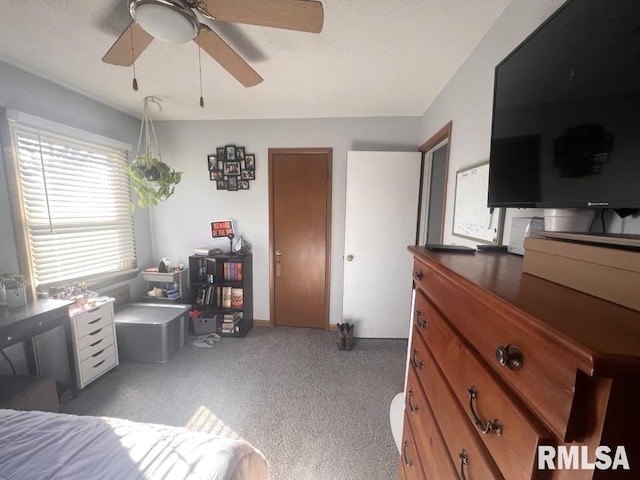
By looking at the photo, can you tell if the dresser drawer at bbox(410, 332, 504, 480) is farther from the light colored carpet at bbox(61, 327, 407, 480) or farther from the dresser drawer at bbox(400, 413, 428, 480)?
the light colored carpet at bbox(61, 327, 407, 480)

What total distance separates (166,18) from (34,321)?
1895 millimetres

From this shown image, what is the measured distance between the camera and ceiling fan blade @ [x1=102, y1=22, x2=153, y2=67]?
1154 millimetres

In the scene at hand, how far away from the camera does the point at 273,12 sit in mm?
982

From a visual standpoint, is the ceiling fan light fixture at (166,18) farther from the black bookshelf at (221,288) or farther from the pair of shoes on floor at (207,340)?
the pair of shoes on floor at (207,340)

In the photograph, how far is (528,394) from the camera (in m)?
0.36

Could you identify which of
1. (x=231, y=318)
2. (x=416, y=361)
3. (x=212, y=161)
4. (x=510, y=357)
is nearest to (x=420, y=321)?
(x=416, y=361)

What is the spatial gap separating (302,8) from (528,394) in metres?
1.35

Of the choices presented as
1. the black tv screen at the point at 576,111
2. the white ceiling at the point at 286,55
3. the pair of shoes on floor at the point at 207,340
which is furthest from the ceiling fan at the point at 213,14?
the pair of shoes on floor at the point at 207,340

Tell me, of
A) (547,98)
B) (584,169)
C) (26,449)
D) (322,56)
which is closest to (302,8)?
(322,56)

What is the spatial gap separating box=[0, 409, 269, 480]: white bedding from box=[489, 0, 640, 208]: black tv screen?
1.31m

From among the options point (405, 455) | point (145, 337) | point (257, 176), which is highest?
point (257, 176)

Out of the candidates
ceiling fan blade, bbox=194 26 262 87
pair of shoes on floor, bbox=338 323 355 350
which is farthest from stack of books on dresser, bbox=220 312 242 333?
ceiling fan blade, bbox=194 26 262 87

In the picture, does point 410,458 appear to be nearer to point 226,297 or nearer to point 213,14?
point 213,14

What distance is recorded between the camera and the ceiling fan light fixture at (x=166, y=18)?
92 cm
